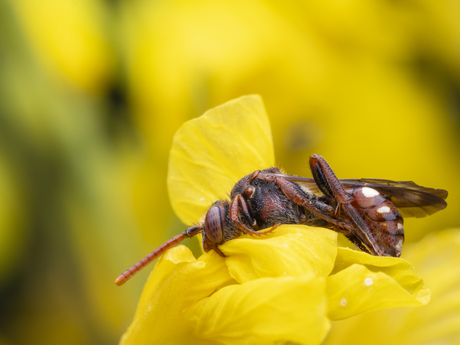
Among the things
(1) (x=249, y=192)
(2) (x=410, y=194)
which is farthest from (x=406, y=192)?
(1) (x=249, y=192)

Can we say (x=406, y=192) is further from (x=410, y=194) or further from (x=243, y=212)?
(x=243, y=212)

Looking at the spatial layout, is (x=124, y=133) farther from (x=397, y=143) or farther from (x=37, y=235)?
(x=397, y=143)

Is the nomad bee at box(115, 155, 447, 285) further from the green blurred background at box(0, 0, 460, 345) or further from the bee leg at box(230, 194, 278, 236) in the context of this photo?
the green blurred background at box(0, 0, 460, 345)

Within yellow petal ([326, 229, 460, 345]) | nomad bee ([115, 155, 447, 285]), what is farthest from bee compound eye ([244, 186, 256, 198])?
yellow petal ([326, 229, 460, 345])

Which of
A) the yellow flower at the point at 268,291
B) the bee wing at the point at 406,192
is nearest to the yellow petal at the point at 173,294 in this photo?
the yellow flower at the point at 268,291

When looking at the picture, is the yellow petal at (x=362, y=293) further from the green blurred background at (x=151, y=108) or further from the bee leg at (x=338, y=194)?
the green blurred background at (x=151, y=108)

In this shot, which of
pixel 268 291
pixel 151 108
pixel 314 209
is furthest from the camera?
pixel 151 108

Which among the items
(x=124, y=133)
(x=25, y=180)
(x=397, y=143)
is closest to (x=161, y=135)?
(x=124, y=133)
